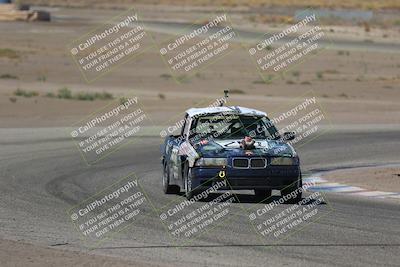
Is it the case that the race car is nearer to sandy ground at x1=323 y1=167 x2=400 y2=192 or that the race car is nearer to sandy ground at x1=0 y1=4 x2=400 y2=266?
sandy ground at x1=323 y1=167 x2=400 y2=192

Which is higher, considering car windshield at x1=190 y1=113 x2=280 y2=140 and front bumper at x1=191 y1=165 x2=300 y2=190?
car windshield at x1=190 y1=113 x2=280 y2=140

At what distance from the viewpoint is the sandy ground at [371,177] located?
65.3 feet

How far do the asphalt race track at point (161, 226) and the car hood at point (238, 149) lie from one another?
0.79 meters

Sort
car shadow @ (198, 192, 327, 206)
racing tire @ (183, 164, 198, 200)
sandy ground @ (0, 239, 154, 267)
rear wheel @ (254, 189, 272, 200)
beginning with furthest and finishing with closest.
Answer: rear wheel @ (254, 189, 272, 200)
car shadow @ (198, 192, 327, 206)
racing tire @ (183, 164, 198, 200)
sandy ground @ (0, 239, 154, 267)

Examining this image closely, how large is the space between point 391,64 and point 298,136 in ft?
104

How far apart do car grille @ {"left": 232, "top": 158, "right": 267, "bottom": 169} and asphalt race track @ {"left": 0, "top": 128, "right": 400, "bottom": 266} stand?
57 cm

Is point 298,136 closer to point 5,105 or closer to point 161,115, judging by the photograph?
point 161,115

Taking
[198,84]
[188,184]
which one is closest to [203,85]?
[198,84]

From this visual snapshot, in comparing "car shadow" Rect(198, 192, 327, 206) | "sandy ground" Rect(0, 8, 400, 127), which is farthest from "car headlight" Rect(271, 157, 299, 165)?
"sandy ground" Rect(0, 8, 400, 127)

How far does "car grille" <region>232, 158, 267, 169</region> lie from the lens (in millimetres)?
16656

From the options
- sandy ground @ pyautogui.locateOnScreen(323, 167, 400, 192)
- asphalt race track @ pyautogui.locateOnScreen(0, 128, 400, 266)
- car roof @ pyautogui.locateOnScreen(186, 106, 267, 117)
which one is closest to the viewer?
asphalt race track @ pyautogui.locateOnScreen(0, 128, 400, 266)

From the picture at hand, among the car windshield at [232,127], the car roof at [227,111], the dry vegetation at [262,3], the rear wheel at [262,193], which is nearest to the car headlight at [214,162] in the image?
the car windshield at [232,127]

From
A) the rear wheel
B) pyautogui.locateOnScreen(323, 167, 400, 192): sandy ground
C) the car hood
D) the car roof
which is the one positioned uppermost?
the car roof

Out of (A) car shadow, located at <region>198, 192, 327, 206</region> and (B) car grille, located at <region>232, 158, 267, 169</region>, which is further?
(A) car shadow, located at <region>198, 192, 327, 206</region>
